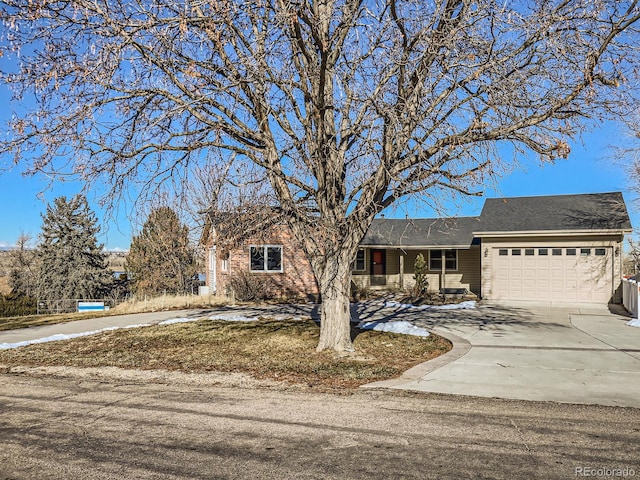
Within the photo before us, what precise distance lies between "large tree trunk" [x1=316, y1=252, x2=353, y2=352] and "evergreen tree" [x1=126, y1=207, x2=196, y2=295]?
18011mm

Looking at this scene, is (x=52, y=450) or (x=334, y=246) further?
(x=334, y=246)

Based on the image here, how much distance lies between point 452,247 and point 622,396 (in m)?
16.8

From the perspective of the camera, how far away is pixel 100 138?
8.14 metres

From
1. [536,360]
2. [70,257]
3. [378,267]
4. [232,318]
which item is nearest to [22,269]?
[70,257]

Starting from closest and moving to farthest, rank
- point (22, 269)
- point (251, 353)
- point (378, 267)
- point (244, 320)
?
point (251, 353) < point (244, 320) < point (378, 267) < point (22, 269)

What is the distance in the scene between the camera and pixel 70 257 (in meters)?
33.9

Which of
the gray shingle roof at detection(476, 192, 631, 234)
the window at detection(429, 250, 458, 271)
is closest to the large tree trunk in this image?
the gray shingle roof at detection(476, 192, 631, 234)

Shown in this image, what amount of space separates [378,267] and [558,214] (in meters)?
9.75

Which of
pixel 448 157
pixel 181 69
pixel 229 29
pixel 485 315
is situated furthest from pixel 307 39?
pixel 485 315

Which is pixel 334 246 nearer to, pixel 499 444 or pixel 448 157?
pixel 448 157

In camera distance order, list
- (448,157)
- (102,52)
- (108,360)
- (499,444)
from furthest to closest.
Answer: (108,360)
(448,157)
(102,52)
(499,444)

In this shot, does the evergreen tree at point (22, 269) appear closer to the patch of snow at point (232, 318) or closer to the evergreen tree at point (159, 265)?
the evergreen tree at point (159, 265)

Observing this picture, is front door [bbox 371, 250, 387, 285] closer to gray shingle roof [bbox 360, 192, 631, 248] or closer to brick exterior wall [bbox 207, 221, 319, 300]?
gray shingle roof [bbox 360, 192, 631, 248]

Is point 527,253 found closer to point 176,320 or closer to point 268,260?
point 268,260
